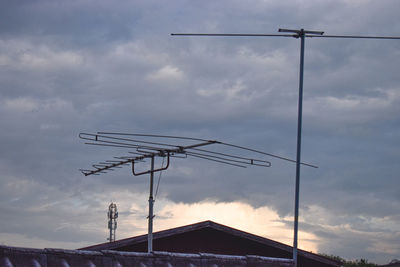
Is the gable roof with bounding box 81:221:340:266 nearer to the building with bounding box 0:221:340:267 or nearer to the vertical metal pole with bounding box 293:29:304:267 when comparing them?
the building with bounding box 0:221:340:267

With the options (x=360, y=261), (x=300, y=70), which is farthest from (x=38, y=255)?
(x=360, y=261)

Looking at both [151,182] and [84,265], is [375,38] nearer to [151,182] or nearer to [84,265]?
[151,182]

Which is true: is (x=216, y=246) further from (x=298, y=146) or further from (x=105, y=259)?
(x=105, y=259)

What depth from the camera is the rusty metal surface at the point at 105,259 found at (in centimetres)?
1129

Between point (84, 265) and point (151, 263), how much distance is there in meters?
1.56

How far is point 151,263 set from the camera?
43.1 feet

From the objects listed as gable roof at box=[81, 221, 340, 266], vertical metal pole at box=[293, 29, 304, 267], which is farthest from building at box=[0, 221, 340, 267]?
vertical metal pole at box=[293, 29, 304, 267]

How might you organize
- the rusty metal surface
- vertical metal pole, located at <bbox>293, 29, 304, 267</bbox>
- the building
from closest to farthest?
the rusty metal surface → the building → vertical metal pole, located at <bbox>293, 29, 304, 267</bbox>

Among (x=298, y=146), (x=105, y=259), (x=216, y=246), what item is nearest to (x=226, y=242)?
(x=216, y=246)

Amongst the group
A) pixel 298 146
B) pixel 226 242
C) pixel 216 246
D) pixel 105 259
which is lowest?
pixel 105 259

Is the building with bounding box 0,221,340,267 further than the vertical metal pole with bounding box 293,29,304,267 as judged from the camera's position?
No

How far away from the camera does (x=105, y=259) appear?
12.5 m

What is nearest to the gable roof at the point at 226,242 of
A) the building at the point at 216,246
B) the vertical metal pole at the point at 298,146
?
the building at the point at 216,246

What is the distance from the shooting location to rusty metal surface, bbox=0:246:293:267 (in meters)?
11.3
